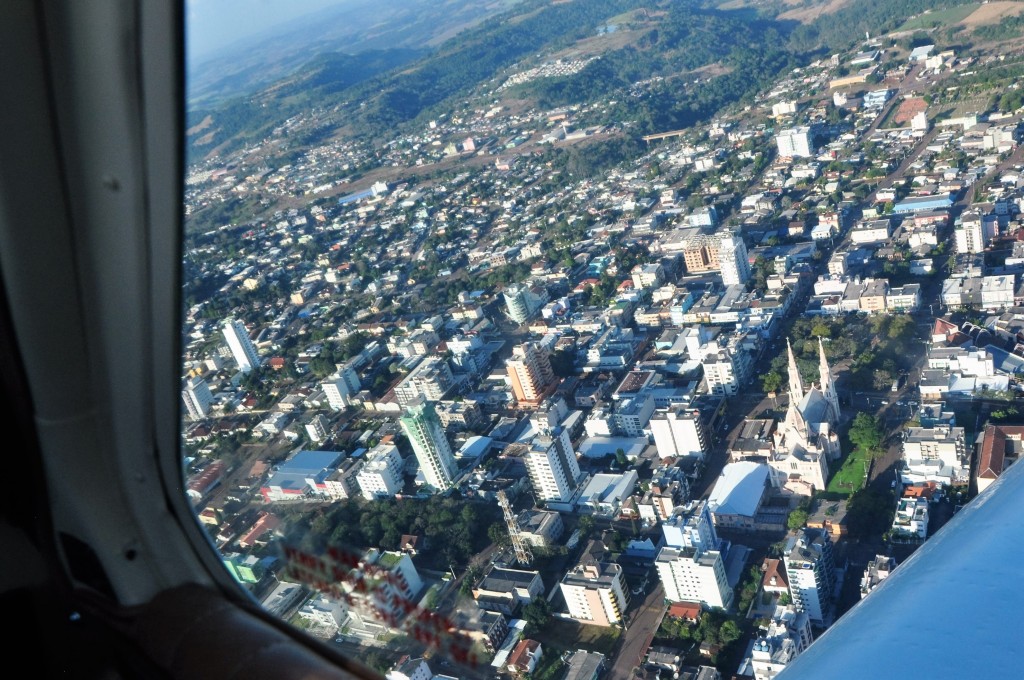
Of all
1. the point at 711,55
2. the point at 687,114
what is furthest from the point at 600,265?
the point at 711,55

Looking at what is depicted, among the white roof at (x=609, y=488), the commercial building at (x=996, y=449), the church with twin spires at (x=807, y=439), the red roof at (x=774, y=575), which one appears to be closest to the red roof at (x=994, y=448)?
the commercial building at (x=996, y=449)

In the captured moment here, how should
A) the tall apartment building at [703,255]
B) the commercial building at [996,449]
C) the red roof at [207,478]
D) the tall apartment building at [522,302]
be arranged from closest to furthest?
1. the red roof at [207,478]
2. the commercial building at [996,449]
3. the tall apartment building at [522,302]
4. the tall apartment building at [703,255]

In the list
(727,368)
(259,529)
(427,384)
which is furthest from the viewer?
(427,384)

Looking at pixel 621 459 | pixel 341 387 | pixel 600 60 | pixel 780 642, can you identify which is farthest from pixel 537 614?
pixel 600 60

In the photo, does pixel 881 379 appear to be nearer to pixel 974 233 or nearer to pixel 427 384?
pixel 974 233

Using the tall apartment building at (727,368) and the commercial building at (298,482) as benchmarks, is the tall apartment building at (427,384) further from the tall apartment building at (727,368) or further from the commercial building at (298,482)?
the commercial building at (298,482)

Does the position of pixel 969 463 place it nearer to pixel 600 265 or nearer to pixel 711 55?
pixel 600 265
